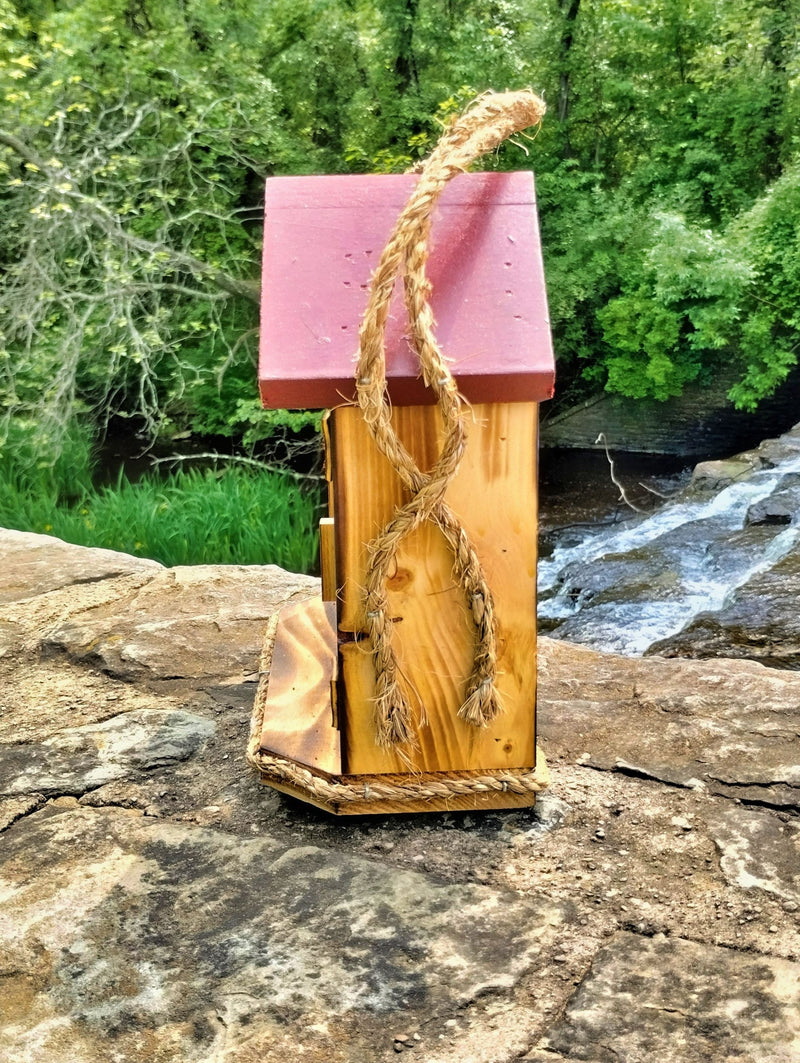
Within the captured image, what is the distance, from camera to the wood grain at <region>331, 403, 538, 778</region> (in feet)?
5.16

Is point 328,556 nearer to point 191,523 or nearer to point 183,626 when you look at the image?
point 183,626

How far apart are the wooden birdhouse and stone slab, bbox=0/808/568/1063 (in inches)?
7.5

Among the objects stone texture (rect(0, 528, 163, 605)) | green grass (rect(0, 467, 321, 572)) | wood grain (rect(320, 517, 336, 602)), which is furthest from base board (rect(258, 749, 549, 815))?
green grass (rect(0, 467, 321, 572))

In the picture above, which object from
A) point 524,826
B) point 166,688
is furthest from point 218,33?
point 524,826

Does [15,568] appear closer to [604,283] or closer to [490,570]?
[490,570]

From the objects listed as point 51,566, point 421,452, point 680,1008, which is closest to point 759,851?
point 680,1008

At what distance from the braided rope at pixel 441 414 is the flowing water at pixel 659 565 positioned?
4007 millimetres

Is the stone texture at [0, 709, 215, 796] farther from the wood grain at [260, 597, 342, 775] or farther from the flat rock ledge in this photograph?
the wood grain at [260, 597, 342, 775]

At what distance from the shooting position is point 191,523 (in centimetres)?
585

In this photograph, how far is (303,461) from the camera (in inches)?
420

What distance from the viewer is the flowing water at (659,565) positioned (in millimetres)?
5883

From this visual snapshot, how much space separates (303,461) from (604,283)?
12.9 feet

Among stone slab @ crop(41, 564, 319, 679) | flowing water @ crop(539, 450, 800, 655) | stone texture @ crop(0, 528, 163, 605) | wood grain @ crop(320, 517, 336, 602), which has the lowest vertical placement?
flowing water @ crop(539, 450, 800, 655)

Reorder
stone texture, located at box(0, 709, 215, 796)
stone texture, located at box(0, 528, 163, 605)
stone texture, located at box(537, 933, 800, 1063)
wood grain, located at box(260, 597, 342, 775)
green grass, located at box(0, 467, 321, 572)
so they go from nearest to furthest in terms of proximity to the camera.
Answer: stone texture, located at box(537, 933, 800, 1063), wood grain, located at box(260, 597, 342, 775), stone texture, located at box(0, 709, 215, 796), stone texture, located at box(0, 528, 163, 605), green grass, located at box(0, 467, 321, 572)
